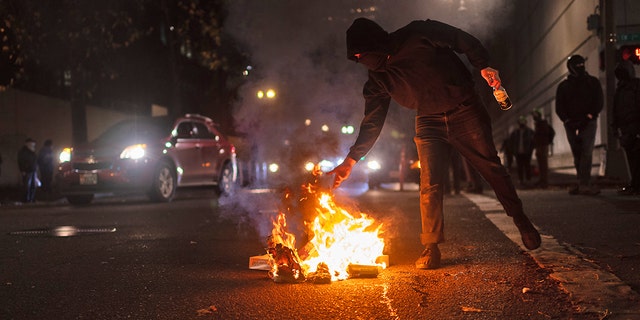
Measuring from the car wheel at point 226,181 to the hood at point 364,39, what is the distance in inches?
466

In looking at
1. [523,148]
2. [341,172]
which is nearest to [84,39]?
[523,148]

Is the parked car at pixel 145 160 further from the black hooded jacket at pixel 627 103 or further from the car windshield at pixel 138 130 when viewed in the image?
the black hooded jacket at pixel 627 103

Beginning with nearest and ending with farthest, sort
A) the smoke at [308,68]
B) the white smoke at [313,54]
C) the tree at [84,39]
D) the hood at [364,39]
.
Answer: the hood at [364,39] < the smoke at [308,68] < the white smoke at [313,54] < the tree at [84,39]

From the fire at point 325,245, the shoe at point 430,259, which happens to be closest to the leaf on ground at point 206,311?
the fire at point 325,245

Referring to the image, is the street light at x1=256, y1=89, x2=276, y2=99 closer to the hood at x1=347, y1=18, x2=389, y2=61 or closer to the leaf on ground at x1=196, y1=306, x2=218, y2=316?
the hood at x1=347, y1=18, x2=389, y2=61

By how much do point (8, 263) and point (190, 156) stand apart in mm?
9745

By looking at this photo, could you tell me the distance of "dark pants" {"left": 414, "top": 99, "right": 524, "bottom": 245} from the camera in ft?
17.1

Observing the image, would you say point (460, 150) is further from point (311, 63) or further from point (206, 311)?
point (311, 63)

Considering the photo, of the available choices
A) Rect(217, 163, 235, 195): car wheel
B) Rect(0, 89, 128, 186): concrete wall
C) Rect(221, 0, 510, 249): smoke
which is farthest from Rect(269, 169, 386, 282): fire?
Rect(0, 89, 128, 186): concrete wall

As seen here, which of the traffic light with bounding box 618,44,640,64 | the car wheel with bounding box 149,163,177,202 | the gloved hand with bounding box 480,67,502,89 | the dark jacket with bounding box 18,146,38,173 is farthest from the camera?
the dark jacket with bounding box 18,146,38,173

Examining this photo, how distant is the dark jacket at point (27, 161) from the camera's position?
1708 cm

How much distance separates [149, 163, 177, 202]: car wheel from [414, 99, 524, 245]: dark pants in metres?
9.61

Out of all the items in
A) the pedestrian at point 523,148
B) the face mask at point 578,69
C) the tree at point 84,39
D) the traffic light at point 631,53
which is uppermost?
the tree at point 84,39

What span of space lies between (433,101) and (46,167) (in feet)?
51.6
